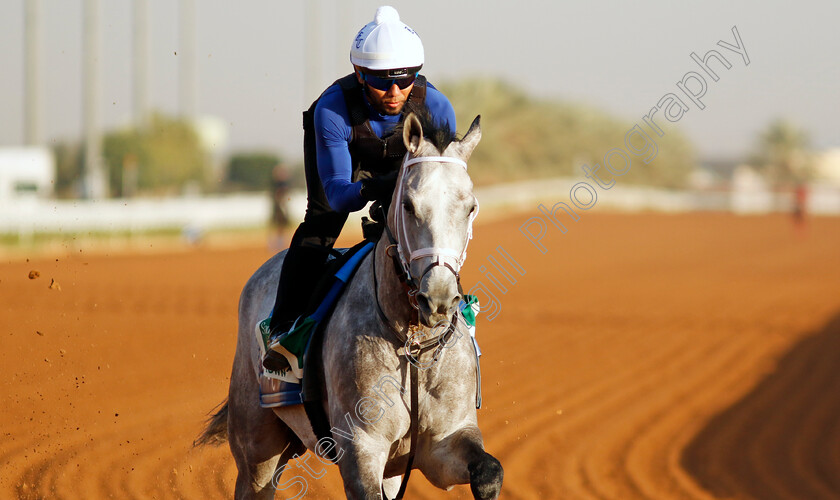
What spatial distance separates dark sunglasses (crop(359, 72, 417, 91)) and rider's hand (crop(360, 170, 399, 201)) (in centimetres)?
53

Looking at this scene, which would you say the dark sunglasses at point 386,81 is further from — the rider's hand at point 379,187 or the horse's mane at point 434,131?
the rider's hand at point 379,187

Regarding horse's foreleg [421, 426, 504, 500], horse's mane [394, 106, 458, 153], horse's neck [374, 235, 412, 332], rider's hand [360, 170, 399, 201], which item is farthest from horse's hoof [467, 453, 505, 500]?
horse's mane [394, 106, 458, 153]

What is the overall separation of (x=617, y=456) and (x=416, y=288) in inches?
191

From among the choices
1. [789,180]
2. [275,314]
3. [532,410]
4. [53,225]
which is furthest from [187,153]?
[789,180]

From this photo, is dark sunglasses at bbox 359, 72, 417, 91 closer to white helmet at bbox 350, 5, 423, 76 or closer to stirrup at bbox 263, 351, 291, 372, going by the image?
white helmet at bbox 350, 5, 423, 76

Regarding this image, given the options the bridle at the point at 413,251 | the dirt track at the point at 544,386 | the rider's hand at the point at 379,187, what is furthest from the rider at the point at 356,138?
the dirt track at the point at 544,386

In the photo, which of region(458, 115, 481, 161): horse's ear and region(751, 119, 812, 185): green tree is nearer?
region(458, 115, 481, 161): horse's ear

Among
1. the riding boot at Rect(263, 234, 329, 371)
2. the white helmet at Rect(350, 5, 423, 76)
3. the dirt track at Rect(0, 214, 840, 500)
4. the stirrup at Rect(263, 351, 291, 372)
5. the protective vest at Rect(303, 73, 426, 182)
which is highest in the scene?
the white helmet at Rect(350, 5, 423, 76)

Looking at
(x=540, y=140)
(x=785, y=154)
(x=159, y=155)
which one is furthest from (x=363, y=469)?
(x=785, y=154)

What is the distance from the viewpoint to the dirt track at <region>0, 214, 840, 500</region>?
7.21 metres

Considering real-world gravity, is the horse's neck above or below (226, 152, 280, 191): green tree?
above

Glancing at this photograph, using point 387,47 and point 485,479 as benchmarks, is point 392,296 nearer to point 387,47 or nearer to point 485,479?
point 485,479

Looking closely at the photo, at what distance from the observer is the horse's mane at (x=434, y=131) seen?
12.7 feet

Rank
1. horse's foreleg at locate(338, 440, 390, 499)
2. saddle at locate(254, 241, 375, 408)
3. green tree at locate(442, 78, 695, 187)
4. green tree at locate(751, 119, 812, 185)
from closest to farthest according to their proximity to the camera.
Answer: horse's foreleg at locate(338, 440, 390, 499) → saddle at locate(254, 241, 375, 408) → green tree at locate(442, 78, 695, 187) → green tree at locate(751, 119, 812, 185)
